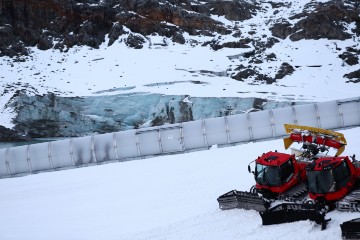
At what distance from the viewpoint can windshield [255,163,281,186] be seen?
988 cm

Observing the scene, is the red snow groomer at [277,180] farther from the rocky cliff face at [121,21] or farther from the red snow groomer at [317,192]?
the rocky cliff face at [121,21]

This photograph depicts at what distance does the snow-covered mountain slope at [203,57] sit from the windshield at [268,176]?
1941 centimetres

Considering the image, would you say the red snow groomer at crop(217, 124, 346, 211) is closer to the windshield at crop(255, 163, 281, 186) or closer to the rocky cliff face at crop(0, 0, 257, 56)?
the windshield at crop(255, 163, 281, 186)

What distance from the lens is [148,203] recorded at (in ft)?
39.1

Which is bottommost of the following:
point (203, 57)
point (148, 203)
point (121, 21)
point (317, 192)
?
point (148, 203)

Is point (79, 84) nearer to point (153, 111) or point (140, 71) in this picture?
point (140, 71)

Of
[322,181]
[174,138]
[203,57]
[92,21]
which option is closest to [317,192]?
[322,181]

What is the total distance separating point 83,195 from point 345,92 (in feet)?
84.4

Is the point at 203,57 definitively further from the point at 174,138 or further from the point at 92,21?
the point at 174,138

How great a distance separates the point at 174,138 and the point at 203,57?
20191 mm

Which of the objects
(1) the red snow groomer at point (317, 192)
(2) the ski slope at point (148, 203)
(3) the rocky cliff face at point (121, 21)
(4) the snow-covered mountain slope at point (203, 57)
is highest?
(3) the rocky cliff face at point (121, 21)

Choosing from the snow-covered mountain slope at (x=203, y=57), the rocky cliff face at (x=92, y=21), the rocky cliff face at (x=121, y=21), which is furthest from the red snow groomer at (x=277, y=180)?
the rocky cliff face at (x=92, y=21)

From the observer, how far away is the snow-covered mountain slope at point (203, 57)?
101 feet

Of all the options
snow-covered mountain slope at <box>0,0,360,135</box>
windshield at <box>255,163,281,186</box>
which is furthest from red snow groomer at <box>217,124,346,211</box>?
snow-covered mountain slope at <box>0,0,360,135</box>
